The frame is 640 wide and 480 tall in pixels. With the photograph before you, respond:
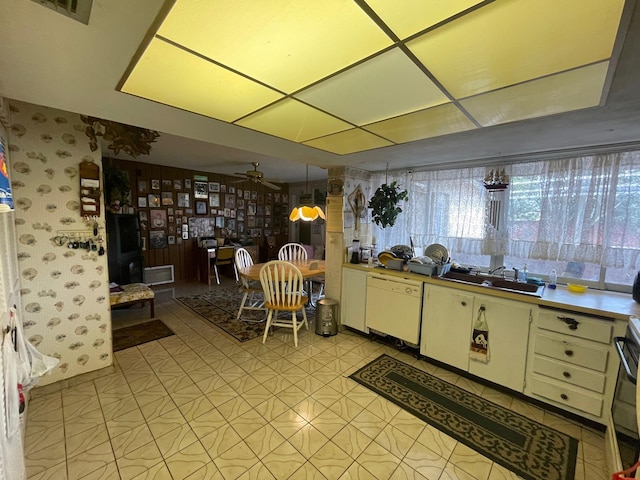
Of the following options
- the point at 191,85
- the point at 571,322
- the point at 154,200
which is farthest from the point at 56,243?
the point at 571,322

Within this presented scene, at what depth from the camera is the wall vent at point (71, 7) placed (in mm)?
812

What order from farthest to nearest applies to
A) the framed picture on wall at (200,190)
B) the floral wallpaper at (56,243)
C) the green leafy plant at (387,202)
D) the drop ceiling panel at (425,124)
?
the framed picture on wall at (200,190) → the green leafy plant at (387,202) → the floral wallpaper at (56,243) → the drop ceiling panel at (425,124)

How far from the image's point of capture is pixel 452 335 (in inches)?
98.2

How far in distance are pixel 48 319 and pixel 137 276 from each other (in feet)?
7.80

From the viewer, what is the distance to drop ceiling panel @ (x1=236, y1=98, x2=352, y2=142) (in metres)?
1.66

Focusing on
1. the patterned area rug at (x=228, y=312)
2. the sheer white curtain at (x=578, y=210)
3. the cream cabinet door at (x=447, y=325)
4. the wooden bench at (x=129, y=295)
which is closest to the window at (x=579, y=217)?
the sheer white curtain at (x=578, y=210)

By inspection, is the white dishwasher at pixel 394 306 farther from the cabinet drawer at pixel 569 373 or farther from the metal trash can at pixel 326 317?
the cabinet drawer at pixel 569 373

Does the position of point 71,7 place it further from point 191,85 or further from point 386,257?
point 386,257

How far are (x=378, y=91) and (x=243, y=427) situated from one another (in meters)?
2.34

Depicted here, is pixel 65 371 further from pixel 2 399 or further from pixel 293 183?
pixel 293 183

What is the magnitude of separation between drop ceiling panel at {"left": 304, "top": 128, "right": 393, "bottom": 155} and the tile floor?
217cm

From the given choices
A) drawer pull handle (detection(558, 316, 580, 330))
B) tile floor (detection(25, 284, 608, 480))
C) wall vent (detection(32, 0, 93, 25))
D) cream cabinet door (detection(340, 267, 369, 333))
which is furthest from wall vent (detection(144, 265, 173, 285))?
drawer pull handle (detection(558, 316, 580, 330))

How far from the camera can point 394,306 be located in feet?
9.53

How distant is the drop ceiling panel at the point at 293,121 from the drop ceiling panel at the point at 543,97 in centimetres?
87
